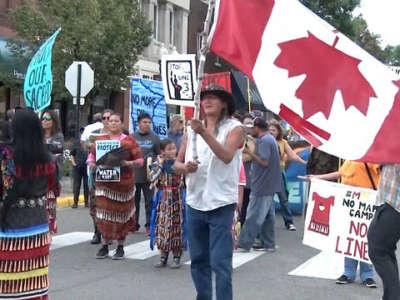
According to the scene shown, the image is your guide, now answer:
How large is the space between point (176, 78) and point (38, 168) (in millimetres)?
6101

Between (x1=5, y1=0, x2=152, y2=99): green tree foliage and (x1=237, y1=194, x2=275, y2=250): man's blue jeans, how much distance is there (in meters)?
12.4

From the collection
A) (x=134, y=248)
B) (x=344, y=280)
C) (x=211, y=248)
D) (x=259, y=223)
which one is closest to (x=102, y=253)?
(x=134, y=248)

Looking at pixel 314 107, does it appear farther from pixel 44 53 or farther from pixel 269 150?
pixel 269 150

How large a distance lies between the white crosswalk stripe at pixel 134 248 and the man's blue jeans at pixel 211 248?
304 cm

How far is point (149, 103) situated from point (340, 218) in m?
8.23

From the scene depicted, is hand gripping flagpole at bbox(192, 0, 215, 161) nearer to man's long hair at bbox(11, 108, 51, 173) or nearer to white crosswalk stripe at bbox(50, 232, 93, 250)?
man's long hair at bbox(11, 108, 51, 173)

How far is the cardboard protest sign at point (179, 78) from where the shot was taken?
10.9 meters

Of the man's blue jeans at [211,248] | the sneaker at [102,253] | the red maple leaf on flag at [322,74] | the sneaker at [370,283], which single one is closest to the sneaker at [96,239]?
the sneaker at [102,253]

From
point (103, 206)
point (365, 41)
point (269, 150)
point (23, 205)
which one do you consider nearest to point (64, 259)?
point (103, 206)

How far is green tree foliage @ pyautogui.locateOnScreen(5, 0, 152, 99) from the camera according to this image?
21.1 m

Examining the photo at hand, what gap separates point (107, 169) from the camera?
8781 mm

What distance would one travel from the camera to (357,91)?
4902mm

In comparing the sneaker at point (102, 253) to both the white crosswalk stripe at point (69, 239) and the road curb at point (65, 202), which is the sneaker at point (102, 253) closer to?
the white crosswalk stripe at point (69, 239)

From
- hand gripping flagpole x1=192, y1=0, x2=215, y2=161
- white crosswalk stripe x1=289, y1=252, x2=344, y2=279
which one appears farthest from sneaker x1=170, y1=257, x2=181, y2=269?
hand gripping flagpole x1=192, y1=0, x2=215, y2=161
